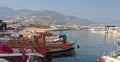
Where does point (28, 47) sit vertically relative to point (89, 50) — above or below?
above

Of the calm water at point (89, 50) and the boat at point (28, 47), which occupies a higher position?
the boat at point (28, 47)

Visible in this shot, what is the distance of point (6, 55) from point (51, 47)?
24.2 metres

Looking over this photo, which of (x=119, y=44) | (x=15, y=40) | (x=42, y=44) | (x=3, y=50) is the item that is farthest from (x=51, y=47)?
(x=3, y=50)

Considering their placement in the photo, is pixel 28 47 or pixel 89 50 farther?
pixel 89 50

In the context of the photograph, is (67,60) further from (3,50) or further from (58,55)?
(3,50)

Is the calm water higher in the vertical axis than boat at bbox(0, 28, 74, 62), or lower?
lower

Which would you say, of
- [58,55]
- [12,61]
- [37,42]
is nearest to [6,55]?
[12,61]

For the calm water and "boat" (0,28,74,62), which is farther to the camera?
the calm water

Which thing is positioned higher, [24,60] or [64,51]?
[24,60]

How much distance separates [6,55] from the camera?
1897cm

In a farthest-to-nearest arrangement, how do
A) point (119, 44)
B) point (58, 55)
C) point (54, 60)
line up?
point (58, 55)
point (54, 60)
point (119, 44)

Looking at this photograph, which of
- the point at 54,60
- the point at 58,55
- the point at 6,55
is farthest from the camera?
the point at 58,55

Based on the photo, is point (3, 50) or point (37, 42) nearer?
point (3, 50)

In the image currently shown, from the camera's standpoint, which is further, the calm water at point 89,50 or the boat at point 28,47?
the calm water at point 89,50
